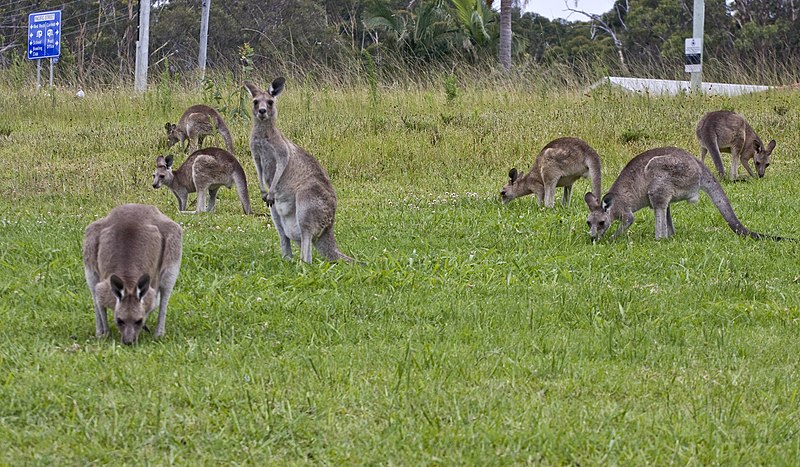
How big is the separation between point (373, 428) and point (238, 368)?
0.97m

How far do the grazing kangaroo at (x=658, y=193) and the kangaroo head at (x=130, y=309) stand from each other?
4.34m

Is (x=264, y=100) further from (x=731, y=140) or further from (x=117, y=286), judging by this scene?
(x=731, y=140)

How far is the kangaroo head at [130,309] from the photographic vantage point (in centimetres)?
470

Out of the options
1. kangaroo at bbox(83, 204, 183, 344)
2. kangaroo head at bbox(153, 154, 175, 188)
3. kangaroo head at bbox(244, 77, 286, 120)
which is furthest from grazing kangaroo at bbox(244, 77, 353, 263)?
kangaroo head at bbox(153, 154, 175, 188)

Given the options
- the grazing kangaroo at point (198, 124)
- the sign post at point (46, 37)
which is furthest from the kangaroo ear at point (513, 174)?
the sign post at point (46, 37)

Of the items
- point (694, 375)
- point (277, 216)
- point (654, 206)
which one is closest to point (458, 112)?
point (654, 206)

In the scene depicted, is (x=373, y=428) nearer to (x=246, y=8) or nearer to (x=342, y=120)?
(x=342, y=120)

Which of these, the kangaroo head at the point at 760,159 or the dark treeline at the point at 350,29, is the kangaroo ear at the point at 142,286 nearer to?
the kangaroo head at the point at 760,159

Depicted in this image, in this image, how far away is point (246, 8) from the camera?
36.2 m

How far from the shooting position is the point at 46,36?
2041cm

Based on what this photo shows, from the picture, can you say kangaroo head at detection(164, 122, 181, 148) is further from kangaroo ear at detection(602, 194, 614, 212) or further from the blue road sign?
the blue road sign

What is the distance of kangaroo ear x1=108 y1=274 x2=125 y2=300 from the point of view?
459 centimetres

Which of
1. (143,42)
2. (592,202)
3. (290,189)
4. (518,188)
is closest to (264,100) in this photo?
(290,189)

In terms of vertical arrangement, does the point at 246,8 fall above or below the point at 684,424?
above
